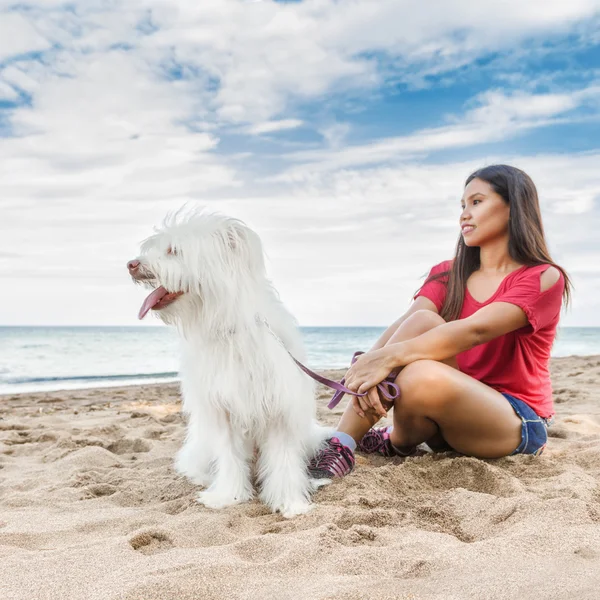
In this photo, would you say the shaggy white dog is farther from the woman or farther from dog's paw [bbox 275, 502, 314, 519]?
the woman

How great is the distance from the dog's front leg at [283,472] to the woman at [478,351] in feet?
0.82

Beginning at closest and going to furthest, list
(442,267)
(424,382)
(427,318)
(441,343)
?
(424,382)
(441,343)
(427,318)
(442,267)

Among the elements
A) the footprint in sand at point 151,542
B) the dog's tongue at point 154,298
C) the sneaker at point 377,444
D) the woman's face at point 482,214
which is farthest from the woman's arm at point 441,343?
the footprint in sand at point 151,542

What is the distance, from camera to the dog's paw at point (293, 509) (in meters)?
2.52

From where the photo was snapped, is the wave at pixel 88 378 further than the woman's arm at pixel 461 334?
Yes

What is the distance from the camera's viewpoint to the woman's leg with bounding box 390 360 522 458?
279 cm

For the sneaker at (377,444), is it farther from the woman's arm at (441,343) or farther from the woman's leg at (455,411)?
the woman's arm at (441,343)

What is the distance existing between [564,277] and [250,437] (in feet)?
5.94

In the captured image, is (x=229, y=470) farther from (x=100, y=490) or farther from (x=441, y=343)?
(x=441, y=343)

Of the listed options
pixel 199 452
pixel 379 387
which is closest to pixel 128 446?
pixel 199 452

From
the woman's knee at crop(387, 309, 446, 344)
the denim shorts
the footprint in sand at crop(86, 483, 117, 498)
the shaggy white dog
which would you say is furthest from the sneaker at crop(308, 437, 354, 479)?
the footprint in sand at crop(86, 483, 117, 498)

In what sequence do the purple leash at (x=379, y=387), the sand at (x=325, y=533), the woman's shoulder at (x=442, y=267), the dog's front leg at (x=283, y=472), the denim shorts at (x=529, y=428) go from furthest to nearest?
the woman's shoulder at (x=442, y=267)
the denim shorts at (x=529, y=428)
the purple leash at (x=379, y=387)
the dog's front leg at (x=283, y=472)
the sand at (x=325, y=533)

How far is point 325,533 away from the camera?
213 centimetres

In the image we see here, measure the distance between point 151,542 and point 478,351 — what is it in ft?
6.55
